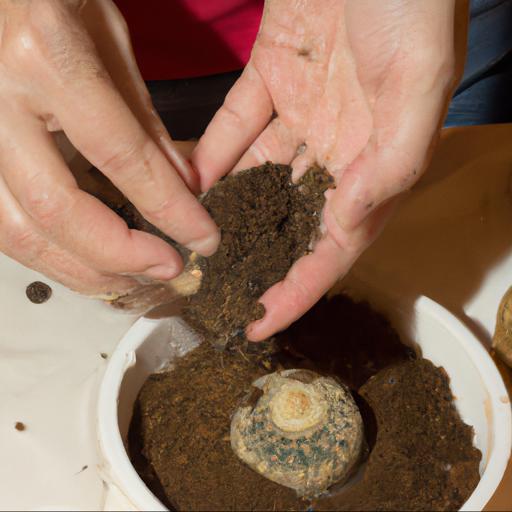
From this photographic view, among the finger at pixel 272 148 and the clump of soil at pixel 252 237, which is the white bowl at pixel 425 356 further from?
the finger at pixel 272 148

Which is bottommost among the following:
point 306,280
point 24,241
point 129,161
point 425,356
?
point 425,356

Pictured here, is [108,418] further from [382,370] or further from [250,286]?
[382,370]

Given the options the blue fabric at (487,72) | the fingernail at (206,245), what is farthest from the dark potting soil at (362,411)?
the blue fabric at (487,72)

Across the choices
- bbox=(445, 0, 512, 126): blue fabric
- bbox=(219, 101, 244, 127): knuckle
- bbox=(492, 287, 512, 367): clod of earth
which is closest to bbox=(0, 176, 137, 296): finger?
bbox=(219, 101, 244, 127): knuckle

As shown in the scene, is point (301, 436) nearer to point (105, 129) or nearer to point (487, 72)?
point (105, 129)

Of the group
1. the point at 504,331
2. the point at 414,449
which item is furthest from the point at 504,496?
the point at 504,331

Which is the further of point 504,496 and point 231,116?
point 231,116
